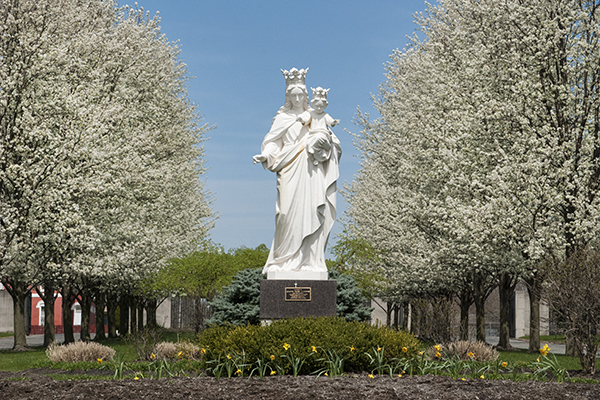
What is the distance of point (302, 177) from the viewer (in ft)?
39.7

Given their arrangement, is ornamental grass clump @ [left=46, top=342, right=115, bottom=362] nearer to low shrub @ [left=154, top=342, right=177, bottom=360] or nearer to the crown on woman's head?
low shrub @ [left=154, top=342, right=177, bottom=360]

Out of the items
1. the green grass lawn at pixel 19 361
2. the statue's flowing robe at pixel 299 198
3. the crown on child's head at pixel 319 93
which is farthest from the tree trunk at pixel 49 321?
the crown on child's head at pixel 319 93

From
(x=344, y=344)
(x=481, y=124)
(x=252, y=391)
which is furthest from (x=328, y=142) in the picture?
(x=481, y=124)

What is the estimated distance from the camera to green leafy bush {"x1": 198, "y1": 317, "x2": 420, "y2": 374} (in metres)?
8.59

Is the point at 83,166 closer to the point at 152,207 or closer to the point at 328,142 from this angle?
the point at 152,207

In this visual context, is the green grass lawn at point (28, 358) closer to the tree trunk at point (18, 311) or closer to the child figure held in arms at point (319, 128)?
the tree trunk at point (18, 311)

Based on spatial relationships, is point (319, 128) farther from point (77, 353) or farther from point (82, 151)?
point (82, 151)

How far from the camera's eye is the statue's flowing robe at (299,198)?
39.2 feet

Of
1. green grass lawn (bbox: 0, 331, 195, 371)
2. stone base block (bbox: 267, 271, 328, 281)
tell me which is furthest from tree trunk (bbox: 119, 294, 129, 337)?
stone base block (bbox: 267, 271, 328, 281)

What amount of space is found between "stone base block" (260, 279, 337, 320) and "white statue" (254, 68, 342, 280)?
17.1 inches

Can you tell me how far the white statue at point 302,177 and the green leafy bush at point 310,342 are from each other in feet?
8.56

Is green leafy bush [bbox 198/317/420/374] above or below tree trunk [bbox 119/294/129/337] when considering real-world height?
above

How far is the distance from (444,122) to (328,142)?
10557 mm

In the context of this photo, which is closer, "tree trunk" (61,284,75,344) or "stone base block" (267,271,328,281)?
"stone base block" (267,271,328,281)
